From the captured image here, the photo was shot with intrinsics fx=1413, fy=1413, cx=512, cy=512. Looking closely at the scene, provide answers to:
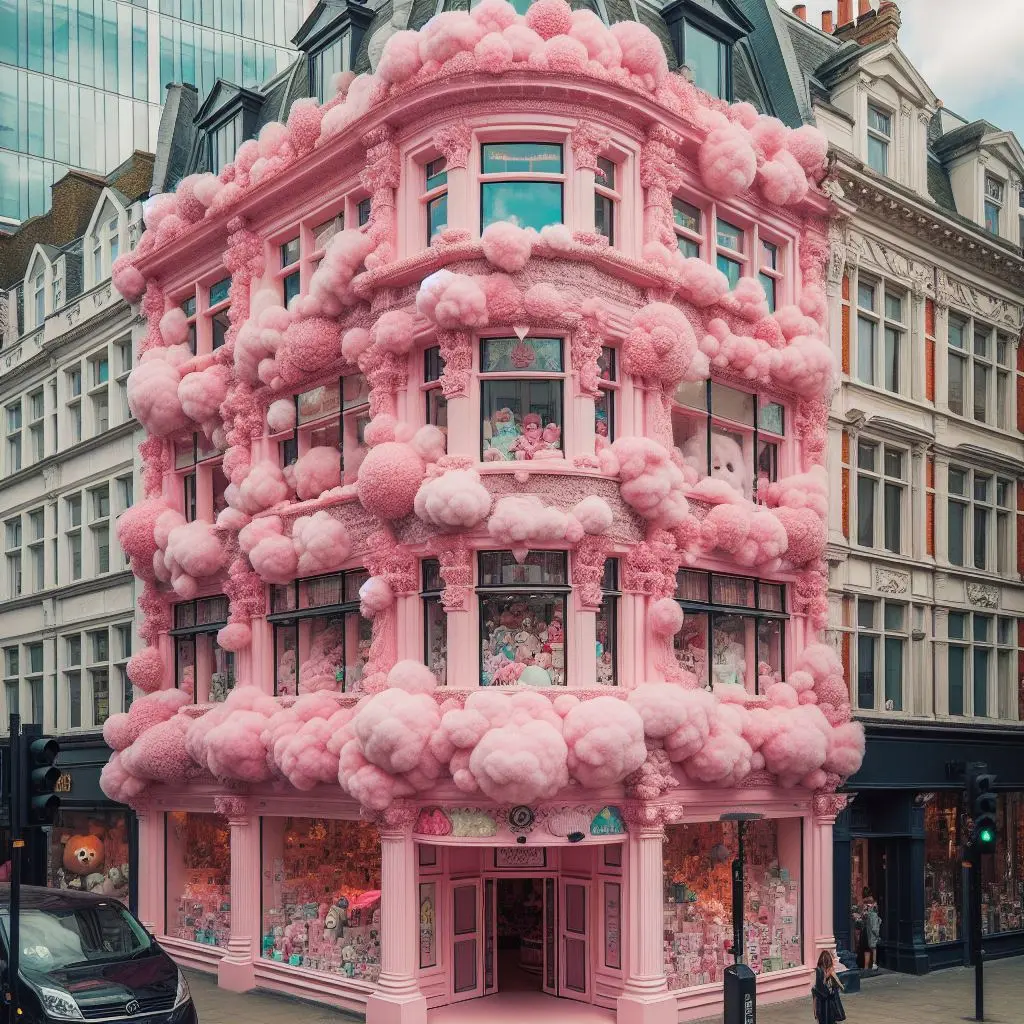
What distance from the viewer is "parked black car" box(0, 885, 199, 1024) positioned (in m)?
15.9

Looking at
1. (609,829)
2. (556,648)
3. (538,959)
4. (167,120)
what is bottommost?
(538,959)

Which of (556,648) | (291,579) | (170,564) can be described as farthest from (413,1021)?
(170,564)

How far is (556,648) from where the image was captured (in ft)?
66.2

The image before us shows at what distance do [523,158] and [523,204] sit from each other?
0.72 m

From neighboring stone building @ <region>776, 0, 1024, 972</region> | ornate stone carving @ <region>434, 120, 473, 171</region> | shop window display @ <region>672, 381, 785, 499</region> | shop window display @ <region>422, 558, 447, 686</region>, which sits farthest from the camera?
neighboring stone building @ <region>776, 0, 1024, 972</region>

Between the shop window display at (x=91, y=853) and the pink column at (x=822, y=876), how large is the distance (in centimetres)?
1367

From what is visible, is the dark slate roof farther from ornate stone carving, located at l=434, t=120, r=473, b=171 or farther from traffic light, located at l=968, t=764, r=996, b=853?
traffic light, located at l=968, t=764, r=996, b=853

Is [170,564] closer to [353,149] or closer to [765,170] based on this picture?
[353,149]

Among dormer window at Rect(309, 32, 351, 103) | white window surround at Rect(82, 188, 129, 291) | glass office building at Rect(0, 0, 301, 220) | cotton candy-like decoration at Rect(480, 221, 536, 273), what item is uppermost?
glass office building at Rect(0, 0, 301, 220)

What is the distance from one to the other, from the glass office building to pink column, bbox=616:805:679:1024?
47.9m

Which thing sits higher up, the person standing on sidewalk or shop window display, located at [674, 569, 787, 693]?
shop window display, located at [674, 569, 787, 693]

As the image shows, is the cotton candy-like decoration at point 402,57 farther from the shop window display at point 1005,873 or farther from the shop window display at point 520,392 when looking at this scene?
the shop window display at point 1005,873

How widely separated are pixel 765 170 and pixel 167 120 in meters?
14.1

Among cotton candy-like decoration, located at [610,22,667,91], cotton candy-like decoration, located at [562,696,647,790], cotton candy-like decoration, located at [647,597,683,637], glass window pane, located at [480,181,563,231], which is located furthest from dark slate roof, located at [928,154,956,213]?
cotton candy-like decoration, located at [562,696,647,790]
